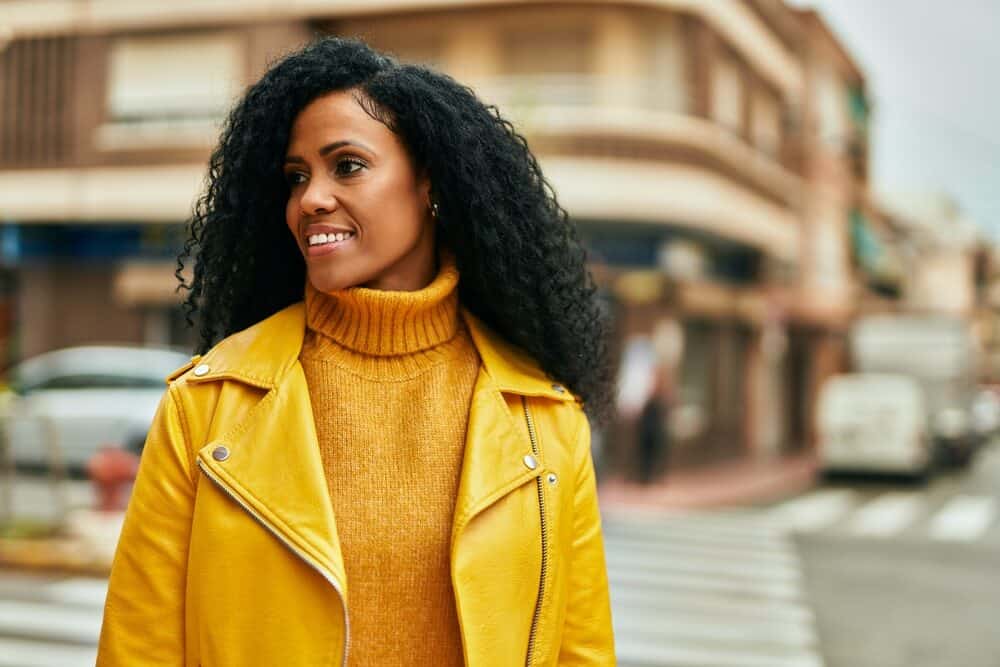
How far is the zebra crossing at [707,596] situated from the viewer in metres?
6.77

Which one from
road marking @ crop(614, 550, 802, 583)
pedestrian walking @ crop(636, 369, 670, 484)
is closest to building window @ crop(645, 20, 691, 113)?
pedestrian walking @ crop(636, 369, 670, 484)

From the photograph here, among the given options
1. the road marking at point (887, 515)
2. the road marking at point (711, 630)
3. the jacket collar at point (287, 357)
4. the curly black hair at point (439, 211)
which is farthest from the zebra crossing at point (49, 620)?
the road marking at point (887, 515)

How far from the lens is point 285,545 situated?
1681 mm

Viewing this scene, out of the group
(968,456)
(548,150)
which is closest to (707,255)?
(548,150)

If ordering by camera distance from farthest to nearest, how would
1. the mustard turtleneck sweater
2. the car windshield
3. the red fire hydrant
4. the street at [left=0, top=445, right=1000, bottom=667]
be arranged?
the car windshield < the red fire hydrant < the street at [left=0, top=445, right=1000, bottom=667] < the mustard turtleneck sweater

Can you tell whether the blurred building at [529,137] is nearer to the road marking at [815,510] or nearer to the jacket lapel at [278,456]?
the road marking at [815,510]

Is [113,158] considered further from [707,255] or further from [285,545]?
[285,545]

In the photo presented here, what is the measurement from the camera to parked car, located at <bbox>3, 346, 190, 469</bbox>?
12844mm

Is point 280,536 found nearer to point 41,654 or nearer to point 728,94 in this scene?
point 41,654

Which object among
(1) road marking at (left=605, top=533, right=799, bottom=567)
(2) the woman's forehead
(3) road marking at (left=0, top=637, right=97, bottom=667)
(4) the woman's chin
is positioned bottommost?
(1) road marking at (left=605, top=533, right=799, bottom=567)

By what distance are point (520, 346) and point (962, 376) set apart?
22.3m

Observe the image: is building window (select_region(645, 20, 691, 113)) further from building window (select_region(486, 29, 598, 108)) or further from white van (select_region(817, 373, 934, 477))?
white van (select_region(817, 373, 934, 477))

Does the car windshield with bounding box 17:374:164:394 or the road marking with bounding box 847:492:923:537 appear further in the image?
the car windshield with bounding box 17:374:164:394

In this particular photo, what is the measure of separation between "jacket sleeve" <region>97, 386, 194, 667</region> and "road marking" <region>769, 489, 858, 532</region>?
1184cm
